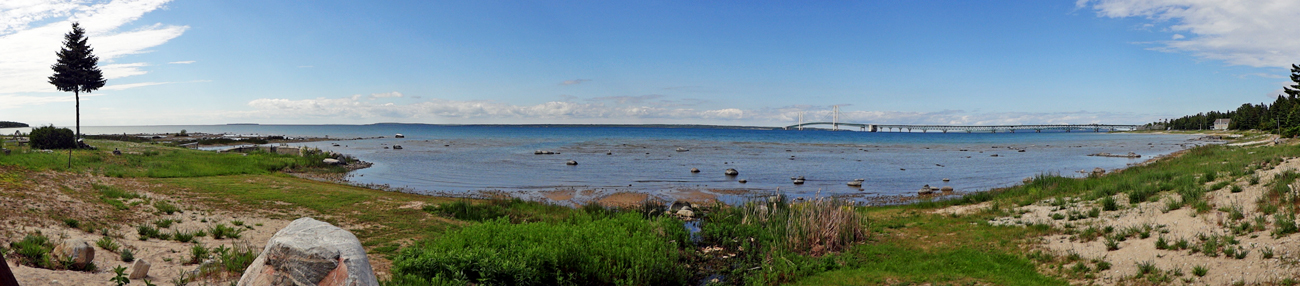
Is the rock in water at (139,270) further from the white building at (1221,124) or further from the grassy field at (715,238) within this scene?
the white building at (1221,124)

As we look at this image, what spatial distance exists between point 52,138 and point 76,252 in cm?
3420

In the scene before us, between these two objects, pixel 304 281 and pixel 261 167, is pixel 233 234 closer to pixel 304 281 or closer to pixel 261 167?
pixel 304 281

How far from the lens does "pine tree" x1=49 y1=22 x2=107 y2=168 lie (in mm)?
40000

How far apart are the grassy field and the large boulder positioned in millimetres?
4284

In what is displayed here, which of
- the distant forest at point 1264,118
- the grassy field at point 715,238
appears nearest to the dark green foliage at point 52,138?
the grassy field at point 715,238

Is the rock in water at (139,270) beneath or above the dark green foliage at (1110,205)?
beneath

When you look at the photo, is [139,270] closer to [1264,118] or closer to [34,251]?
[34,251]

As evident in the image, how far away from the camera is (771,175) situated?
3784 cm

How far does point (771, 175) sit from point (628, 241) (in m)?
27.5

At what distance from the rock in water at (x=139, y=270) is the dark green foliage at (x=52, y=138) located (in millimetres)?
33816

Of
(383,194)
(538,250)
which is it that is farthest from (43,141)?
(538,250)

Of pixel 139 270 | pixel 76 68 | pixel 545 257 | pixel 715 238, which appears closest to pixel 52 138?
pixel 76 68

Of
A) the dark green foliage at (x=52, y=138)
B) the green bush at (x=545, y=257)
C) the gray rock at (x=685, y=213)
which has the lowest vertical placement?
the gray rock at (x=685, y=213)

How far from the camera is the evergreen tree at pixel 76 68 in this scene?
131ft
